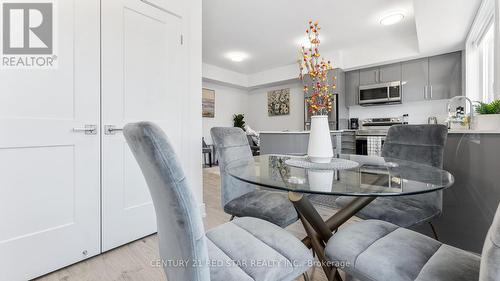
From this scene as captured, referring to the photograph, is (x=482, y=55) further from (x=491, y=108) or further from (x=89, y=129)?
(x=89, y=129)

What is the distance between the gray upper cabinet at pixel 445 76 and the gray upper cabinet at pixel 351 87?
127 centimetres

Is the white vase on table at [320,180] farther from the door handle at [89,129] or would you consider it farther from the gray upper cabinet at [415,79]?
the gray upper cabinet at [415,79]

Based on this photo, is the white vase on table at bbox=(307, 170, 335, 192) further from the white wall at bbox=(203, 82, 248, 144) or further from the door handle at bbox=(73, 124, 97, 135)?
the white wall at bbox=(203, 82, 248, 144)

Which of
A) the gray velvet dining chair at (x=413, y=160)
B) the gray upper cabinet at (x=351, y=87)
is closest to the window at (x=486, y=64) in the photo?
the gray velvet dining chair at (x=413, y=160)

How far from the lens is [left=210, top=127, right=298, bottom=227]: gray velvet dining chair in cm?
138

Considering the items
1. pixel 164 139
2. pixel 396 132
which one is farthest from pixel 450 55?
pixel 164 139

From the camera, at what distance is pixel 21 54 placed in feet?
4.76

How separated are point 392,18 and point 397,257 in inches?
152

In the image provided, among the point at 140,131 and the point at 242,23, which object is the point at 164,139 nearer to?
the point at 140,131

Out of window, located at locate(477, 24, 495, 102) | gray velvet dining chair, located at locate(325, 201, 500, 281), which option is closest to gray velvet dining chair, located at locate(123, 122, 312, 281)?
gray velvet dining chair, located at locate(325, 201, 500, 281)

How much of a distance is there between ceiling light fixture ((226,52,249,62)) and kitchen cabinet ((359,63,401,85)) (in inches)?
101

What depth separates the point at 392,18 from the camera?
3500mm

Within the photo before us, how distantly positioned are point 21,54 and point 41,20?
26cm

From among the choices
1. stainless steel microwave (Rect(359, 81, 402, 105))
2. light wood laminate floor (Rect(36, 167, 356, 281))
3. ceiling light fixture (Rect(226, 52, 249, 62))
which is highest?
ceiling light fixture (Rect(226, 52, 249, 62))
